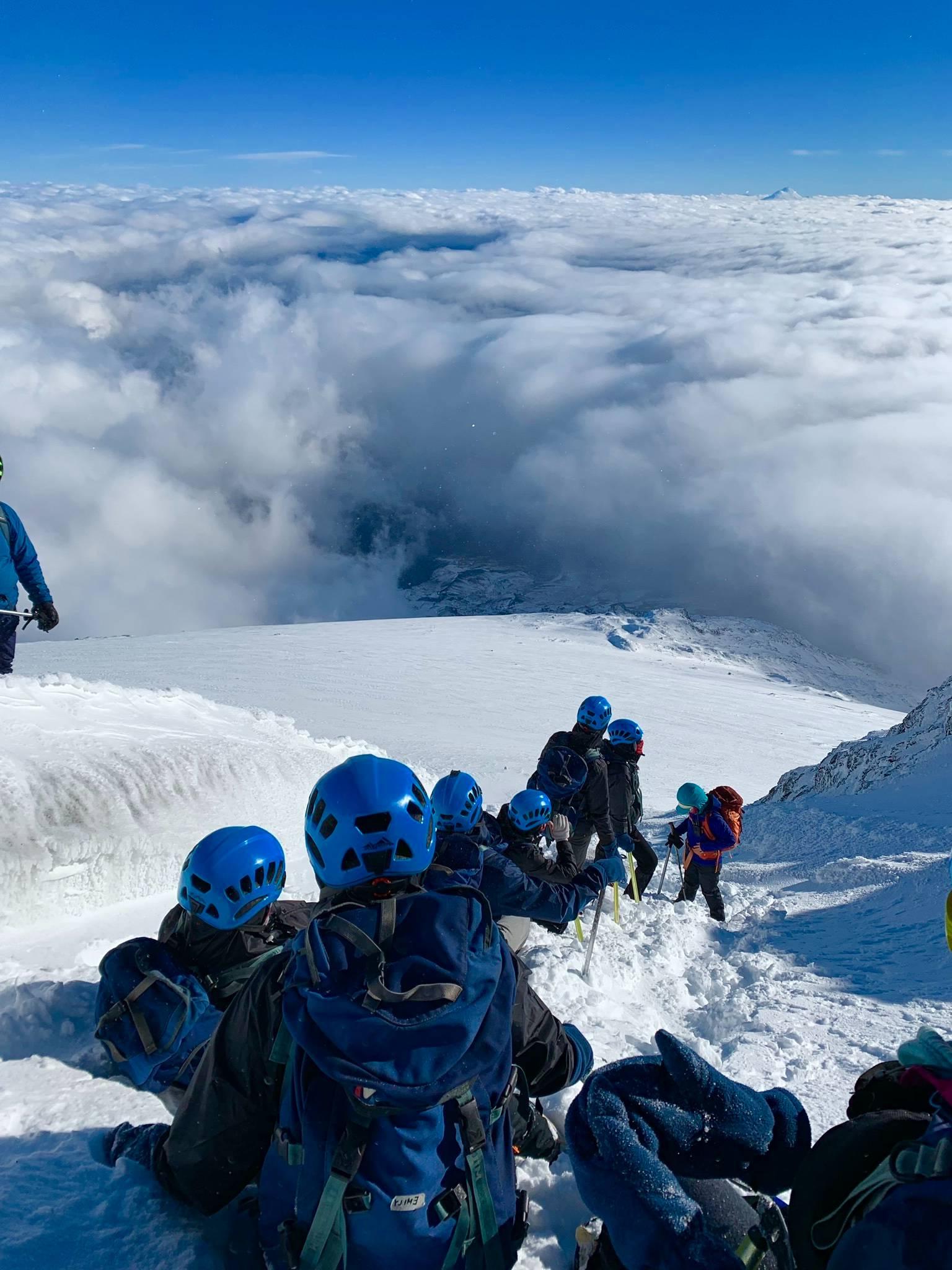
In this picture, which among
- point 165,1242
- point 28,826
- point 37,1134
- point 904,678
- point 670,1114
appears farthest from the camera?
point 904,678

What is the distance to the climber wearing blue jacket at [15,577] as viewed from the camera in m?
8.48

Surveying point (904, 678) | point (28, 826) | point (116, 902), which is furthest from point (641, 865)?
point (904, 678)

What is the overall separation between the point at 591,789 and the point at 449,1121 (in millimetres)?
7413

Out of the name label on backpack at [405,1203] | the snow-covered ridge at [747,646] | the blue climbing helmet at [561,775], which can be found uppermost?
the name label on backpack at [405,1203]

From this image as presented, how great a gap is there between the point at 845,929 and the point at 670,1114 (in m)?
7.30

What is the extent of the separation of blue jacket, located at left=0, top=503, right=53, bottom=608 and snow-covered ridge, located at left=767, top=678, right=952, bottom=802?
12588 mm

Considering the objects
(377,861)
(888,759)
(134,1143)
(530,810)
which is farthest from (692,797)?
(377,861)

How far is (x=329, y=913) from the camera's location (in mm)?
2484

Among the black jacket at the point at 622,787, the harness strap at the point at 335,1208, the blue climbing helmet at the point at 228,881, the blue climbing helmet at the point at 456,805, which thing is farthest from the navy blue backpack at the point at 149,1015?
the black jacket at the point at 622,787

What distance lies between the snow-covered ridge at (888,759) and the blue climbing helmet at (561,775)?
23.9 feet

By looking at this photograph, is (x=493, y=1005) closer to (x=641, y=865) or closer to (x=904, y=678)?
(x=641, y=865)

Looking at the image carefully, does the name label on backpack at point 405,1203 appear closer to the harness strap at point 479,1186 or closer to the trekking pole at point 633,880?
the harness strap at point 479,1186

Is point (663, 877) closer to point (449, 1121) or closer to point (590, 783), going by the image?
point (590, 783)

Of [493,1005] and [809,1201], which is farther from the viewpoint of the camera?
[493,1005]
